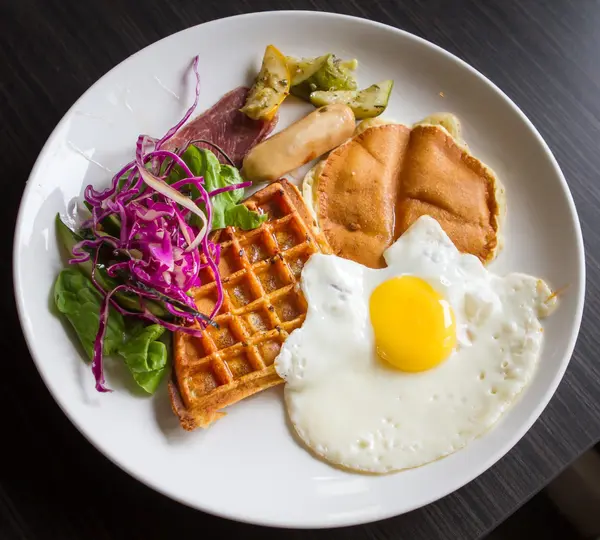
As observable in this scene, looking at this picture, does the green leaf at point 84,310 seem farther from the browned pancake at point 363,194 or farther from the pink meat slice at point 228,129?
the browned pancake at point 363,194

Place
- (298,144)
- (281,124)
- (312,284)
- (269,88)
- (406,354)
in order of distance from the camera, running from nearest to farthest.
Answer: (406,354)
(312,284)
(298,144)
(269,88)
(281,124)

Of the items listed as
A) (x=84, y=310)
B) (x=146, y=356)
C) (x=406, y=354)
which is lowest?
(x=406, y=354)

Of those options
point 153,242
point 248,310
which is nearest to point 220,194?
point 153,242

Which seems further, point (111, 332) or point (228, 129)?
point (228, 129)

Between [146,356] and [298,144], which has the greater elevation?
[298,144]

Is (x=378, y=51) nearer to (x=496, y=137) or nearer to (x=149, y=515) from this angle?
(x=496, y=137)

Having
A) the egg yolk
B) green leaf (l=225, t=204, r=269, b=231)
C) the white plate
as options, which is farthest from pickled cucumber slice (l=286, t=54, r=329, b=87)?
the egg yolk

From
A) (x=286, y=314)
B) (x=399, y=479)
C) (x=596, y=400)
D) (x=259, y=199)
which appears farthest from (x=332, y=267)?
(x=596, y=400)

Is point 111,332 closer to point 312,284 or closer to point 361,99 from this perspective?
point 312,284
